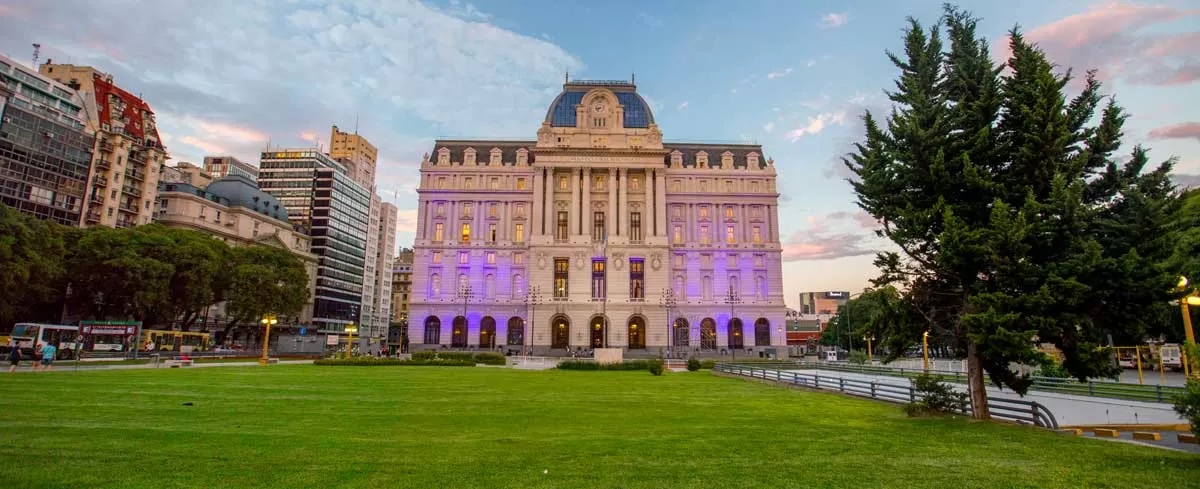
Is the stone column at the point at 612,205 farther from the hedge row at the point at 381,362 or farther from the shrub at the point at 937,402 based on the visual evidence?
the shrub at the point at 937,402

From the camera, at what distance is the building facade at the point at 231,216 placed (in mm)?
82438

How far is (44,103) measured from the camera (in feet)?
223

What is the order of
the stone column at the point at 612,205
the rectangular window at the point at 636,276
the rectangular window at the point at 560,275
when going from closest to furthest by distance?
1. the rectangular window at the point at 560,275
2. the rectangular window at the point at 636,276
3. the stone column at the point at 612,205

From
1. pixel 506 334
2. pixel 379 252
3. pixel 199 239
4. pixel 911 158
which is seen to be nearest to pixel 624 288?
pixel 506 334

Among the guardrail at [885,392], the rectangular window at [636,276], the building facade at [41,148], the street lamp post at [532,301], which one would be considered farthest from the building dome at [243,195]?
the guardrail at [885,392]

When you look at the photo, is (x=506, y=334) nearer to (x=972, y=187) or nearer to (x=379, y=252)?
(x=972, y=187)

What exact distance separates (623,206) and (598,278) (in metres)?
9.85

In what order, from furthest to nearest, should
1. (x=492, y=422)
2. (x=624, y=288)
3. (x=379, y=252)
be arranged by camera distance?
1. (x=379, y=252)
2. (x=624, y=288)
3. (x=492, y=422)

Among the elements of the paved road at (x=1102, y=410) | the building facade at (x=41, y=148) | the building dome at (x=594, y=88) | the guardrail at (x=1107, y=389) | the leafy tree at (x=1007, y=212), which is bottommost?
the paved road at (x=1102, y=410)

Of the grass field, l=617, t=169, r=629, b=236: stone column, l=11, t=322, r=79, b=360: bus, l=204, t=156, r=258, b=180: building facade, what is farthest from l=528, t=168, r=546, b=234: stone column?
l=204, t=156, r=258, b=180: building facade

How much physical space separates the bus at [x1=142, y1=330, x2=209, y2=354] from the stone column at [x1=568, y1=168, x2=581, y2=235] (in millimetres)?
41445

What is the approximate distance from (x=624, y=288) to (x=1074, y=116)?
60364mm

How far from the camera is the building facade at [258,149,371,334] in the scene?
4432 inches

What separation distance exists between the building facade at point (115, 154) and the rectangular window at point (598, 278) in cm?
5982
